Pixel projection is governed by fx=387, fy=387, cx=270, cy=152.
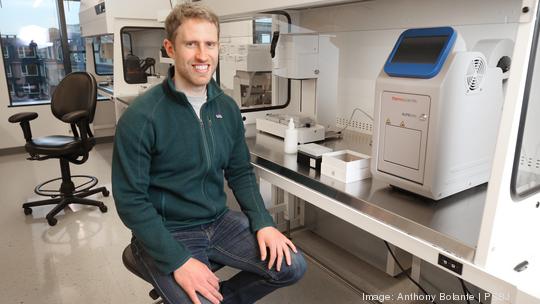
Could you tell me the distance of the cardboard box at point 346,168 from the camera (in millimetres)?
1427

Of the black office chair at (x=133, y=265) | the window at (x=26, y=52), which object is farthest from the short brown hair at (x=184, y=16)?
the window at (x=26, y=52)

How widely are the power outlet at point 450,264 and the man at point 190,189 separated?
501mm

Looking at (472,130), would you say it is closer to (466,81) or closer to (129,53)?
(466,81)

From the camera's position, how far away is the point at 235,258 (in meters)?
1.36

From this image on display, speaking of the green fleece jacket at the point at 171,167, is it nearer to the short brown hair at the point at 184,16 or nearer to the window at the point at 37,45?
the short brown hair at the point at 184,16

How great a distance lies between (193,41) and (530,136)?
1.05 m

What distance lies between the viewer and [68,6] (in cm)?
496

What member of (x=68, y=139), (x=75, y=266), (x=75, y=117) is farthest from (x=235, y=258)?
(x=68, y=139)

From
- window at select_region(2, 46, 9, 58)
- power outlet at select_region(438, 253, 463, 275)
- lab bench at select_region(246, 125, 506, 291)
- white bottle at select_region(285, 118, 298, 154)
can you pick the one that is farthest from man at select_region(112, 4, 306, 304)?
window at select_region(2, 46, 9, 58)

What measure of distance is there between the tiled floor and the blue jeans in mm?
663

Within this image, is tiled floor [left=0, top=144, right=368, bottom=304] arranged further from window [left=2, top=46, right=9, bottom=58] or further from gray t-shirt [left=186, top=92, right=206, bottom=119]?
window [left=2, top=46, right=9, bottom=58]

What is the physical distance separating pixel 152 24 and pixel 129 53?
48cm

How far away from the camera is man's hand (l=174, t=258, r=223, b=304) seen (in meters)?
1.16

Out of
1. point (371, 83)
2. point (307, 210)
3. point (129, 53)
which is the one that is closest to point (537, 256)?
point (371, 83)
